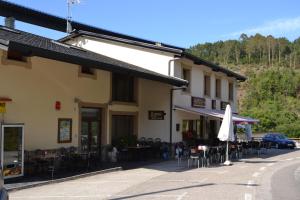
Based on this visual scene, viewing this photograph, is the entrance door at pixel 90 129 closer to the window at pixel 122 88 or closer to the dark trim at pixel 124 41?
the window at pixel 122 88

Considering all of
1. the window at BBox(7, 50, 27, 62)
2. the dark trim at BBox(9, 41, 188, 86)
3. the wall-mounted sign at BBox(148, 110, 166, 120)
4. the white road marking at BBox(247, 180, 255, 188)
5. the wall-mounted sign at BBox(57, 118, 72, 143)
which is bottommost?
the white road marking at BBox(247, 180, 255, 188)

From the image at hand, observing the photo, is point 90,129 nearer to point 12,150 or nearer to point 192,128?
point 12,150

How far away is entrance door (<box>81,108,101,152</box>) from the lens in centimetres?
1989

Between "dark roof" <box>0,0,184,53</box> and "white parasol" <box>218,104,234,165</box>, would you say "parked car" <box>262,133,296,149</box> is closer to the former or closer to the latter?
"dark roof" <box>0,0,184,53</box>

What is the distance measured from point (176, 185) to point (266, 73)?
7944 cm

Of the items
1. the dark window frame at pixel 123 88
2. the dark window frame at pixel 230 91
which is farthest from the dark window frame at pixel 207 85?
the dark window frame at pixel 123 88

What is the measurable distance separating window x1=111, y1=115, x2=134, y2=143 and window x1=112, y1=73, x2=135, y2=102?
916 millimetres

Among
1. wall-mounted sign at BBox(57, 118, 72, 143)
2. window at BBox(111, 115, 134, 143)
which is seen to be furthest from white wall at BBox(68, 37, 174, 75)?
wall-mounted sign at BBox(57, 118, 72, 143)

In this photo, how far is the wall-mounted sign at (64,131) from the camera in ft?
58.5

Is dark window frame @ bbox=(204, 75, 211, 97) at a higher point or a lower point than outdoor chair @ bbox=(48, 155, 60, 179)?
higher

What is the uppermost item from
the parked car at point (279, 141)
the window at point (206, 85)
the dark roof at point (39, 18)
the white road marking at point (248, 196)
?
the dark roof at point (39, 18)

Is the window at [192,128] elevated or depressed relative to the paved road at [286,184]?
elevated

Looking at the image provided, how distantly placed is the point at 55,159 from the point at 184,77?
38.6 feet

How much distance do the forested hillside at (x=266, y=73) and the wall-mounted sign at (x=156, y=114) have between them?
32455mm
